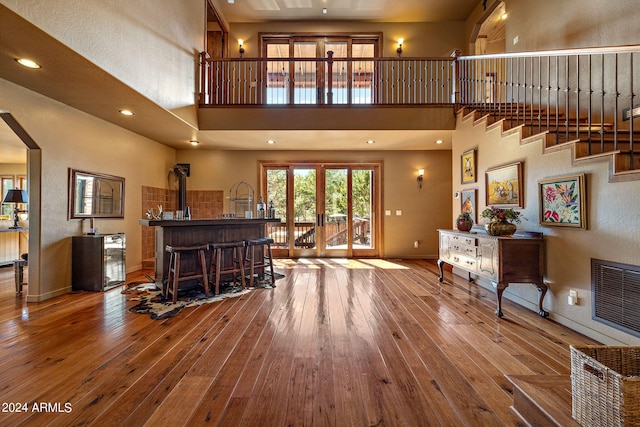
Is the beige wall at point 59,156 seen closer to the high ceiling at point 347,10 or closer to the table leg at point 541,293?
the high ceiling at point 347,10

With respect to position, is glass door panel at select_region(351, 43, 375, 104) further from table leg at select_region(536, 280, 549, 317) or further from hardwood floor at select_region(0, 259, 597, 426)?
table leg at select_region(536, 280, 549, 317)

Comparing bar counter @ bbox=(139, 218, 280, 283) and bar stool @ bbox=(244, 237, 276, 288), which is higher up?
bar counter @ bbox=(139, 218, 280, 283)

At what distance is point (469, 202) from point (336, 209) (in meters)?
3.15

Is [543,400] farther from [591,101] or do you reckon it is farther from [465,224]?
[591,101]

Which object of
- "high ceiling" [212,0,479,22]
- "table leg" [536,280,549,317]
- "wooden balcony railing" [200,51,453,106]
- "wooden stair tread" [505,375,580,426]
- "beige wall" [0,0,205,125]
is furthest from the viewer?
"wooden balcony railing" [200,51,453,106]

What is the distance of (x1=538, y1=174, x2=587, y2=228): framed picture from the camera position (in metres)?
2.65

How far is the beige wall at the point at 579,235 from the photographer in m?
2.28

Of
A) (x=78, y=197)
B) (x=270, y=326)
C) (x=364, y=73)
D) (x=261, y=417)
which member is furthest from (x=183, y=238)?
(x=364, y=73)

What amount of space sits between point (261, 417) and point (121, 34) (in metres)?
4.12

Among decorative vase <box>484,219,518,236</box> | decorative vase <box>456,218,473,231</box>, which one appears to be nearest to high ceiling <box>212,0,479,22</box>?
decorative vase <box>456,218,473,231</box>

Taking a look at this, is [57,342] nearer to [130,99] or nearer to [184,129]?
[130,99]

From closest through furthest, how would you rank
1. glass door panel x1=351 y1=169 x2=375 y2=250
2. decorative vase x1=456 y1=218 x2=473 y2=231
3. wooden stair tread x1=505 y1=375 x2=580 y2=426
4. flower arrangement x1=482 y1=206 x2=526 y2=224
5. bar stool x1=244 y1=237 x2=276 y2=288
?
wooden stair tread x1=505 y1=375 x2=580 y2=426 → flower arrangement x1=482 y1=206 x2=526 y2=224 → decorative vase x1=456 y1=218 x2=473 y2=231 → bar stool x1=244 y1=237 x2=276 y2=288 → glass door panel x1=351 y1=169 x2=375 y2=250

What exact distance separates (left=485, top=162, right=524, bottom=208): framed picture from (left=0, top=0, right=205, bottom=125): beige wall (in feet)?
16.1

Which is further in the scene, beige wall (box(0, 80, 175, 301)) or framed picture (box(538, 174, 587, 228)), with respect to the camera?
Answer: beige wall (box(0, 80, 175, 301))
